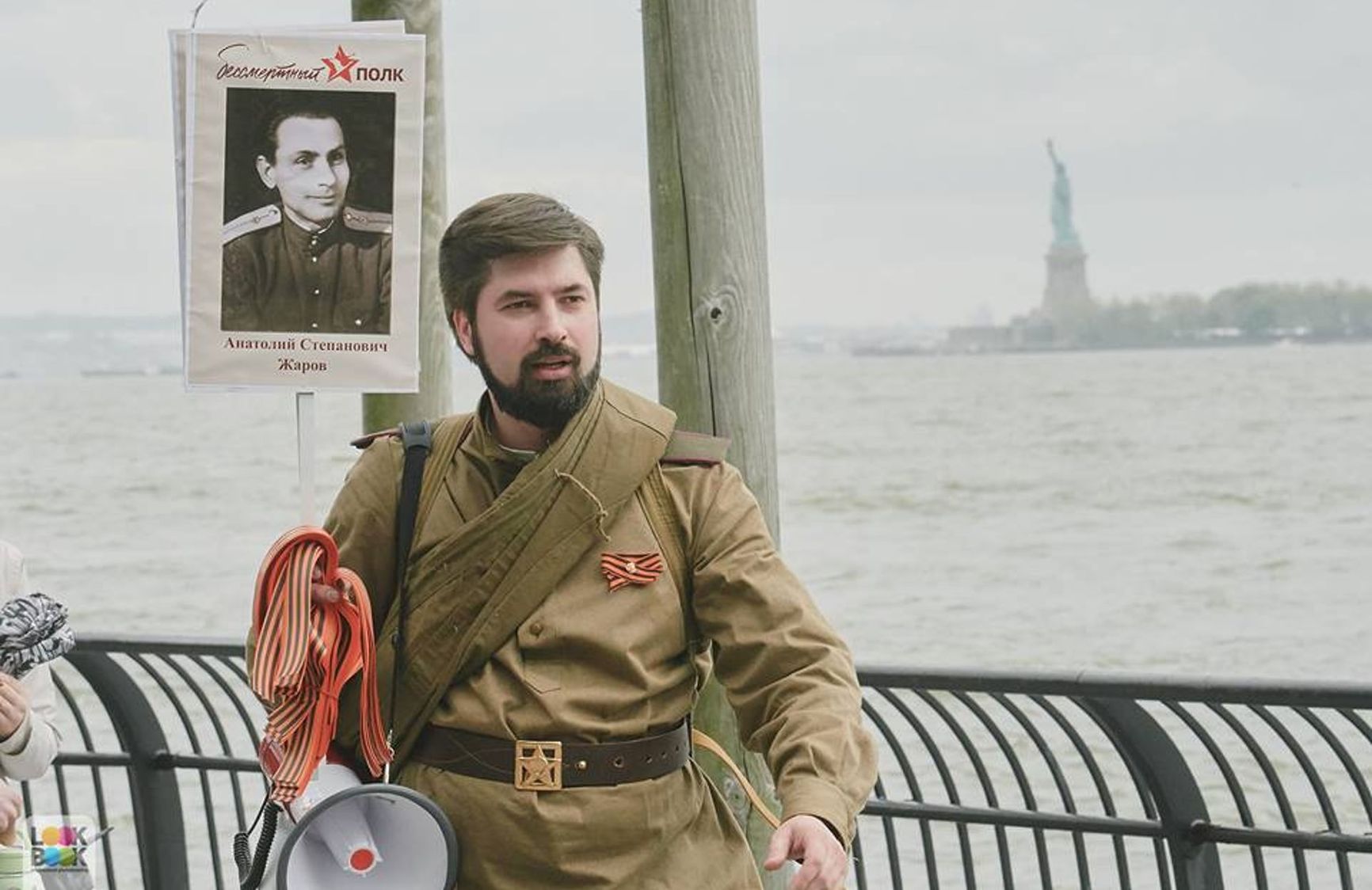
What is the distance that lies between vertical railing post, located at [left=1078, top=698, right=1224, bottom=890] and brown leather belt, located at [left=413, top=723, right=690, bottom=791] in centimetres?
185

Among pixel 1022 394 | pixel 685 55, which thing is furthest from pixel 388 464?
pixel 1022 394

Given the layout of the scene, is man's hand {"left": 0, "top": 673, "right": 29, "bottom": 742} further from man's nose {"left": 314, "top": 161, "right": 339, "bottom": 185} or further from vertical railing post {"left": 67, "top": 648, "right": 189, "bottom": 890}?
vertical railing post {"left": 67, "top": 648, "right": 189, "bottom": 890}

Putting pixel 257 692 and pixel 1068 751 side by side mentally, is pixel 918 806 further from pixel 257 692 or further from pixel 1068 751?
pixel 1068 751

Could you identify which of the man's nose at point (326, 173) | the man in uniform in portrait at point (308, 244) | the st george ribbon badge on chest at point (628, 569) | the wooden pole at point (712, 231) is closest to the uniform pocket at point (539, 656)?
the st george ribbon badge on chest at point (628, 569)

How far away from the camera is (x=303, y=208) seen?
4070mm

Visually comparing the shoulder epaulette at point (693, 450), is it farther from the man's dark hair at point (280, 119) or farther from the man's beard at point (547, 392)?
the man's dark hair at point (280, 119)

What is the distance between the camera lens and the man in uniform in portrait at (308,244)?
13.3 ft

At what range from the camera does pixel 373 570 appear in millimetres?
3814

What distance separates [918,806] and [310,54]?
8.34 feet

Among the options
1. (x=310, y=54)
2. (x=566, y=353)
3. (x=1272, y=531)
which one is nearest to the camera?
(x=566, y=353)

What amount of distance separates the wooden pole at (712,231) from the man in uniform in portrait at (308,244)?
3.34 ft

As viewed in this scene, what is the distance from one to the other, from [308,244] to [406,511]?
551 mm

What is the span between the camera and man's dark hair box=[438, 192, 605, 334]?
12.1ft

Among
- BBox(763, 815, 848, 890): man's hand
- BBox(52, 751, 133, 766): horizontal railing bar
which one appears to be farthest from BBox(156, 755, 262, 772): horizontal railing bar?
BBox(763, 815, 848, 890): man's hand
